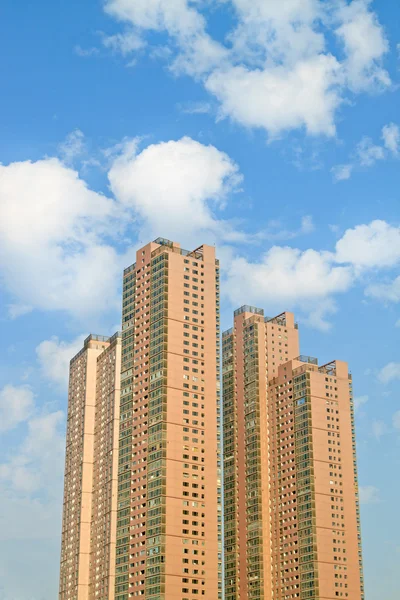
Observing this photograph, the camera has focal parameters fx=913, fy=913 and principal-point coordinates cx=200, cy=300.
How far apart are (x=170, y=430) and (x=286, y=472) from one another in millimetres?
43829

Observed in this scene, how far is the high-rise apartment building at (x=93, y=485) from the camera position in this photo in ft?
582

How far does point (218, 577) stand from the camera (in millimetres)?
137250

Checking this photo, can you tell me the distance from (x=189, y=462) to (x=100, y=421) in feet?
176

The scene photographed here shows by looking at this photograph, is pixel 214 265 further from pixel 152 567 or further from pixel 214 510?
pixel 152 567

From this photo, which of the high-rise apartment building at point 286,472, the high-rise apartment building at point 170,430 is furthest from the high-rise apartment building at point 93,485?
the high-rise apartment building at point 170,430

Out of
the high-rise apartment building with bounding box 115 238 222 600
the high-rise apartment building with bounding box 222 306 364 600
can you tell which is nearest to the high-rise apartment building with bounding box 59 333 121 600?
the high-rise apartment building with bounding box 222 306 364 600

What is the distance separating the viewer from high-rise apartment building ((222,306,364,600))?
6570 inches

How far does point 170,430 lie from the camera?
141500mm

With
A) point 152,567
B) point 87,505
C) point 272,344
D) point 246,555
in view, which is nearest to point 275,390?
point 272,344

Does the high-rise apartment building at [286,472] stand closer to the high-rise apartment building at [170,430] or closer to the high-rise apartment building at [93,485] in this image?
the high-rise apartment building at [93,485]

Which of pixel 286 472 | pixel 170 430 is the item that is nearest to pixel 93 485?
pixel 286 472

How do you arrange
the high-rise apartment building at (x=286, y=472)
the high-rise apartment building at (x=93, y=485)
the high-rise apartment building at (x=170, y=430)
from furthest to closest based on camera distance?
the high-rise apartment building at (x=93, y=485) → the high-rise apartment building at (x=286, y=472) → the high-rise apartment building at (x=170, y=430)

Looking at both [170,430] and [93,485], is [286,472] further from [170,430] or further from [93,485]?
[170,430]

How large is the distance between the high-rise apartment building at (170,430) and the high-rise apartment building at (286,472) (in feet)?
108
